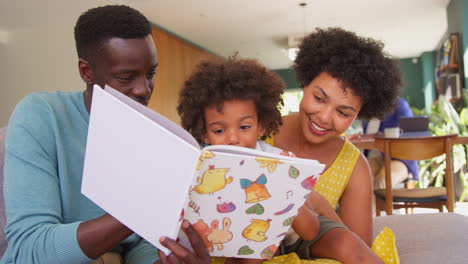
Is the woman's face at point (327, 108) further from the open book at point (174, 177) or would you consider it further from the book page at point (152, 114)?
the book page at point (152, 114)

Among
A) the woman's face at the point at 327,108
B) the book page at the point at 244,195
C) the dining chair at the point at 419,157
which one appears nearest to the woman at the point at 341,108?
the woman's face at the point at 327,108

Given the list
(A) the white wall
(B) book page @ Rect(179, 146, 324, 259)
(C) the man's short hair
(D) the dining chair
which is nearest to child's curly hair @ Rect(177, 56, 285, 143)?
(C) the man's short hair

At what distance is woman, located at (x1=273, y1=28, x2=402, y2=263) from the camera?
1609 millimetres

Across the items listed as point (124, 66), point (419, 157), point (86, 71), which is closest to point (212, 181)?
point (124, 66)

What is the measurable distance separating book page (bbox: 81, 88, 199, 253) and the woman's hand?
18mm

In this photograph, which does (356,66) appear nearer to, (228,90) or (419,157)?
(228,90)

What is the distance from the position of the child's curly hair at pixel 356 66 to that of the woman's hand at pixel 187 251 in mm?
982

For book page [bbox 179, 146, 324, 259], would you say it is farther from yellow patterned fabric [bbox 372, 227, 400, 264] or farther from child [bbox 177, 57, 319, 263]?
yellow patterned fabric [bbox 372, 227, 400, 264]

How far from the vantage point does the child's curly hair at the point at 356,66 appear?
1645 mm

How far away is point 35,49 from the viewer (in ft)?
15.1

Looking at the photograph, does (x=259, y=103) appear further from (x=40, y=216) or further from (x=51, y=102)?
(x=40, y=216)

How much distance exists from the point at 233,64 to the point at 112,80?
57 cm

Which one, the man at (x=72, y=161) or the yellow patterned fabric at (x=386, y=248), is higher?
the man at (x=72, y=161)

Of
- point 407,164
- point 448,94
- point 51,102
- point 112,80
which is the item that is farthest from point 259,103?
point 448,94
